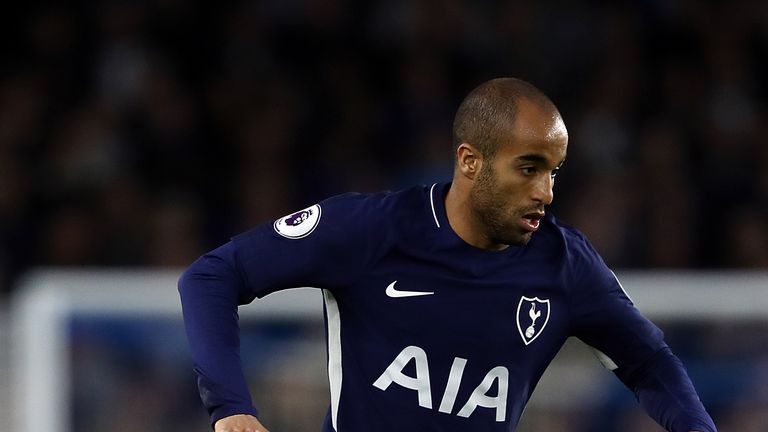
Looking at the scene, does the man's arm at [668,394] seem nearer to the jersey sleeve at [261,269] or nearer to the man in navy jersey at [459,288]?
the man in navy jersey at [459,288]

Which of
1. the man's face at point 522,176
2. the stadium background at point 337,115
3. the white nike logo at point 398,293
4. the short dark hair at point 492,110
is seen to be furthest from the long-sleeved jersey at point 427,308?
the stadium background at point 337,115

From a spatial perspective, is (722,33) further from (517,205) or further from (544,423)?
(517,205)

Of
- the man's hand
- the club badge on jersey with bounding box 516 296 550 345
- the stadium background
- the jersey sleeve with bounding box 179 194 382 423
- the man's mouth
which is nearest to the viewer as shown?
the man's hand

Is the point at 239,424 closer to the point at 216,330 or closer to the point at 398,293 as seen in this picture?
the point at 216,330

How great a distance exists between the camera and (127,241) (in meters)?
6.99

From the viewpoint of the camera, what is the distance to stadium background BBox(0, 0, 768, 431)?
7.19 m

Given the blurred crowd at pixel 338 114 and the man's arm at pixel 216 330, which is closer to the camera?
the man's arm at pixel 216 330

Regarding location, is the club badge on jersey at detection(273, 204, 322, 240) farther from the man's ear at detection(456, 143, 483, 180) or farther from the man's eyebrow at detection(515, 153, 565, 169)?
the man's eyebrow at detection(515, 153, 565, 169)

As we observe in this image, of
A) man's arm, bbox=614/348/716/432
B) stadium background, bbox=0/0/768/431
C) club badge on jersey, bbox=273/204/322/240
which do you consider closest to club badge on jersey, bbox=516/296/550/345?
man's arm, bbox=614/348/716/432

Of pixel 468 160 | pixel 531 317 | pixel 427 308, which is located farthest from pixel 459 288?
pixel 468 160

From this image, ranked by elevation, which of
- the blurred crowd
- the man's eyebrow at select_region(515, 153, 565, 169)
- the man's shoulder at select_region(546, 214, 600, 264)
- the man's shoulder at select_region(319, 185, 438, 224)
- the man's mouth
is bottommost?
the man's shoulder at select_region(546, 214, 600, 264)

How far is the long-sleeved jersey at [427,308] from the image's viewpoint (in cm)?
338

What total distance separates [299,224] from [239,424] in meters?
0.57

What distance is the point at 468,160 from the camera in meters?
3.42
